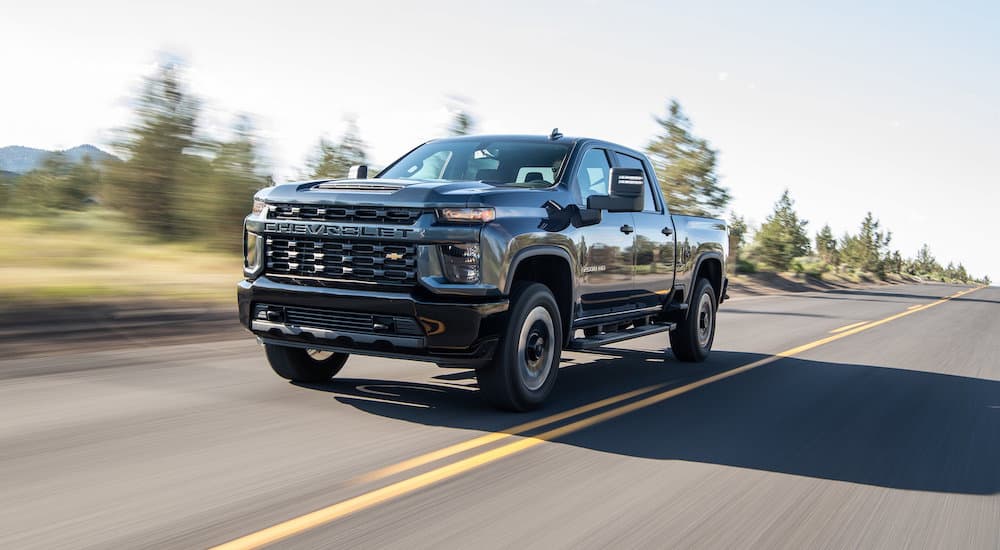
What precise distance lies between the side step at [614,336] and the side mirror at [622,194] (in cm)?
107

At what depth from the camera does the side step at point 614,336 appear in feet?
24.3

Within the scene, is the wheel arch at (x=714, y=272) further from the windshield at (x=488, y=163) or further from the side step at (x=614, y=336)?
the windshield at (x=488, y=163)

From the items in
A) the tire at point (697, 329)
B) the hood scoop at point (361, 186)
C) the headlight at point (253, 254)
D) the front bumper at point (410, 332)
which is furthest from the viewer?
the tire at point (697, 329)

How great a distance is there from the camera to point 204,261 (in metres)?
16.4

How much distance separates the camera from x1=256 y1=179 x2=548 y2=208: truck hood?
618cm

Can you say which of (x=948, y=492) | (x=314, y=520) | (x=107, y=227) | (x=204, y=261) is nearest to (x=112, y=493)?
(x=314, y=520)

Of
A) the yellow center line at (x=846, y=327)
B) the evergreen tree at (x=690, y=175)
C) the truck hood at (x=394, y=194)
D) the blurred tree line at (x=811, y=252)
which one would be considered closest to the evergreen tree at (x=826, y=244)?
the blurred tree line at (x=811, y=252)

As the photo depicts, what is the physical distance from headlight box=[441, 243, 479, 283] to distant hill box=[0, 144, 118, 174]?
44.3 ft

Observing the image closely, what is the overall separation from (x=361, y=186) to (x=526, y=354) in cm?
167

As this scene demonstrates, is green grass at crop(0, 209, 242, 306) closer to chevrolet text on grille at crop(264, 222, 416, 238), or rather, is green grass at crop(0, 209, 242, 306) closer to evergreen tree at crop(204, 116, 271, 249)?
evergreen tree at crop(204, 116, 271, 249)

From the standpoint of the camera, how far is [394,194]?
6.23 meters

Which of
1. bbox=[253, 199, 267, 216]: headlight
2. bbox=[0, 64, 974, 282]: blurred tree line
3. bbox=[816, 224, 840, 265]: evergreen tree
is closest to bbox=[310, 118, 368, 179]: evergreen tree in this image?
bbox=[0, 64, 974, 282]: blurred tree line

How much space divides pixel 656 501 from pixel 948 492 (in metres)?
1.73

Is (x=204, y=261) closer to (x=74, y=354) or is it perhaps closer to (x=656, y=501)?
(x=74, y=354)
